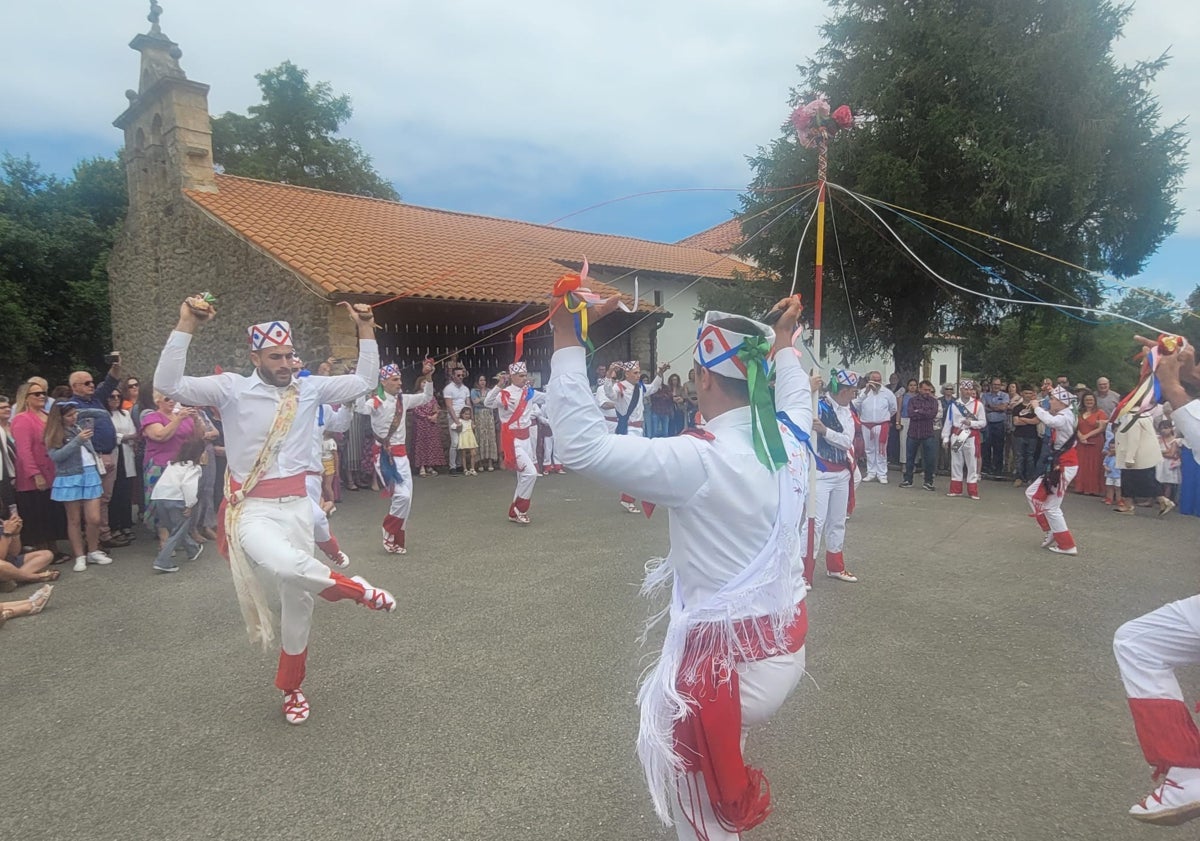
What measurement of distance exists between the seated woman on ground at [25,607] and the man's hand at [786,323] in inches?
241

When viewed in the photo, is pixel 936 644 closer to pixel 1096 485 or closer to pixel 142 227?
pixel 1096 485

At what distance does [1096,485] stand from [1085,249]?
6399mm

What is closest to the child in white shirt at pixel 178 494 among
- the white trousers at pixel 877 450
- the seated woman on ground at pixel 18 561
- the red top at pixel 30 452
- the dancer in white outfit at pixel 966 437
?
the seated woman on ground at pixel 18 561

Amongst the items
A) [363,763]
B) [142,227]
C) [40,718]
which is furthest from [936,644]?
[142,227]

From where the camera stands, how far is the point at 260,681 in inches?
176

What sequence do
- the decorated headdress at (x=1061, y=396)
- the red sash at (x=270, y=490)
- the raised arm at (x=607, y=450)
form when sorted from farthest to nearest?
the decorated headdress at (x=1061, y=396), the red sash at (x=270, y=490), the raised arm at (x=607, y=450)

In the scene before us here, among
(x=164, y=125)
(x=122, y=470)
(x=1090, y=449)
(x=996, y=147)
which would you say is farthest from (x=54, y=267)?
(x=1090, y=449)

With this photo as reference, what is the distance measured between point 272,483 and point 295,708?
122 cm

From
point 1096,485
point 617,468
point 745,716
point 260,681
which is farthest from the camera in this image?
point 1096,485

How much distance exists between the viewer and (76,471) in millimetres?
7117

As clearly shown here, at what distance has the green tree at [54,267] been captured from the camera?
20.0 metres

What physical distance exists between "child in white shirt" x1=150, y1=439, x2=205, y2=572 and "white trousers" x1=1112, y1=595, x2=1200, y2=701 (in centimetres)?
760

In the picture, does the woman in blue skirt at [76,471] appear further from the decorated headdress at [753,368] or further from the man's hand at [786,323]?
the decorated headdress at [753,368]

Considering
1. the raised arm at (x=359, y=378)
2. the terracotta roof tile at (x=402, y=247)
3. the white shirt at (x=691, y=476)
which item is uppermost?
the terracotta roof tile at (x=402, y=247)
